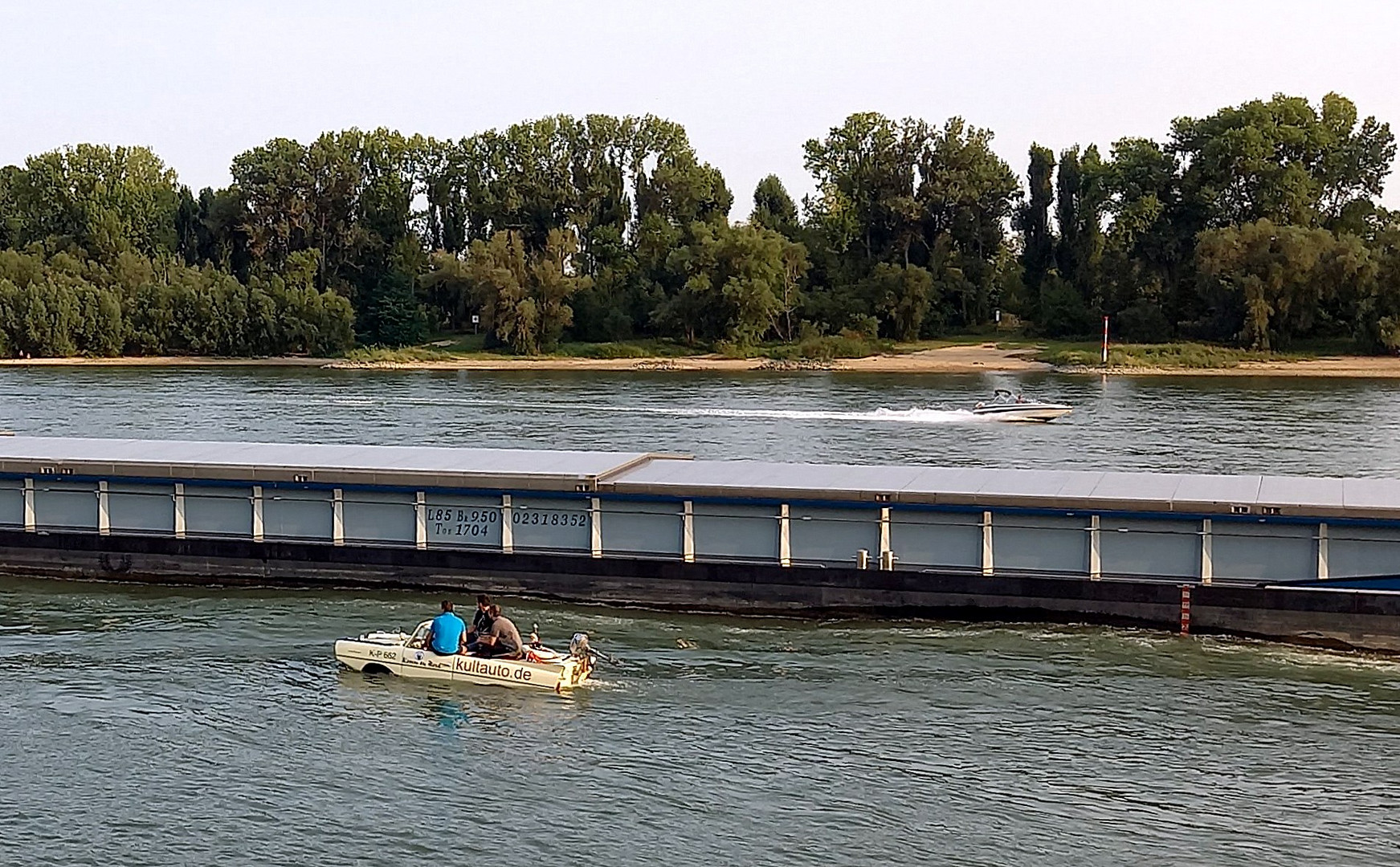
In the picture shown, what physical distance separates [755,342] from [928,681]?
115 m

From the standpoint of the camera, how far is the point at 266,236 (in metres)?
159

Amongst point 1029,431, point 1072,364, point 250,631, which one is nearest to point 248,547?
point 250,631

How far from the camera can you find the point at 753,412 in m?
86.4

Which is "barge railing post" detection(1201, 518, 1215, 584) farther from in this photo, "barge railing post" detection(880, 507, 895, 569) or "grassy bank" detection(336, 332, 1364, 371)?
"grassy bank" detection(336, 332, 1364, 371)

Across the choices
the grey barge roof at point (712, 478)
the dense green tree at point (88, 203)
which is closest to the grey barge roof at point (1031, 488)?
the grey barge roof at point (712, 478)

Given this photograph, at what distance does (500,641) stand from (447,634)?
3.03ft

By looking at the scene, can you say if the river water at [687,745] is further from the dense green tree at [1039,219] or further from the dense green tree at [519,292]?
the dense green tree at [1039,219]

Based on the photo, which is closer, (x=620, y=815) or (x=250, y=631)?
(x=620, y=815)

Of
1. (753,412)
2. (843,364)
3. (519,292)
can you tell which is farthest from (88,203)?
(753,412)

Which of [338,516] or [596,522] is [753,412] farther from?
[596,522]

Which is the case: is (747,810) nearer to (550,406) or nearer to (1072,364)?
(550,406)

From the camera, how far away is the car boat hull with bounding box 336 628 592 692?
25672 millimetres

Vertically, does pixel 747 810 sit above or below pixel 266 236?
below

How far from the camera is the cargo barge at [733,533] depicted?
27406 mm
